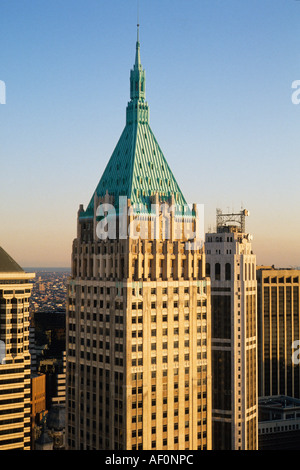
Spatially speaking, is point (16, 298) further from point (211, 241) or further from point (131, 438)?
point (131, 438)

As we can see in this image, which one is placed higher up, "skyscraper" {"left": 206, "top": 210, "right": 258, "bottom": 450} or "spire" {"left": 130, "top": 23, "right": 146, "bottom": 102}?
"spire" {"left": 130, "top": 23, "right": 146, "bottom": 102}

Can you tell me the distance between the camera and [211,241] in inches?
7530

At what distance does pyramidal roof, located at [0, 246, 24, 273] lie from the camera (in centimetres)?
18357

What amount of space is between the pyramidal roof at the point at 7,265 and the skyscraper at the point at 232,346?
59.6 m

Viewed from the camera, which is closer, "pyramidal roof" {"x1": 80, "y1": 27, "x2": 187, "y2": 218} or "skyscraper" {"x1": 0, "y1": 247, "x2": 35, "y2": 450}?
"pyramidal roof" {"x1": 80, "y1": 27, "x2": 187, "y2": 218}

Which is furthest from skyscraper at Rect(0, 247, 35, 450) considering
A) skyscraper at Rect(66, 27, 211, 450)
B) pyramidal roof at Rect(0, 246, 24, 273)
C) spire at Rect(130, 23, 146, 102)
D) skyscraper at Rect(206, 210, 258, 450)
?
spire at Rect(130, 23, 146, 102)

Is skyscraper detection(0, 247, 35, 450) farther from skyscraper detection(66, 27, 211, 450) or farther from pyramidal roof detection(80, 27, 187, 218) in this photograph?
pyramidal roof detection(80, 27, 187, 218)

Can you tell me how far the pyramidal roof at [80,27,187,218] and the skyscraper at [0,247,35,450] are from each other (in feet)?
197

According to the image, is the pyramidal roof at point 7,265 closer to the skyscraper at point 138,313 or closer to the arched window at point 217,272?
the skyscraper at point 138,313

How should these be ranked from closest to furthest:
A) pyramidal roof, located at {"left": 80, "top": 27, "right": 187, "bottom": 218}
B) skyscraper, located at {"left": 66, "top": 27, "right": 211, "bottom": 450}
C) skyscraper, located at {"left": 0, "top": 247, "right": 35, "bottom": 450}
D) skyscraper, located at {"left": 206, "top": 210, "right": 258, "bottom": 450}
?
skyscraper, located at {"left": 66, "top": 27, "right": 211, "bottom": 450} < pyramidal roof, located at {"left": 80, "top": 27, "right": 187, "bottom": 218} < skyscraper, located at {"left": 0, "top": 247, "right": 35, "bottom": 450} < skyscraper, located at {"left": 206, "top": 210, "right": 258, "bottom": 450}

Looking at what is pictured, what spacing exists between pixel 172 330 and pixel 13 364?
71715 mm

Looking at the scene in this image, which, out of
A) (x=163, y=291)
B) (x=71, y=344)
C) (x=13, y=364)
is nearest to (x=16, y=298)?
(x=13, y=364)

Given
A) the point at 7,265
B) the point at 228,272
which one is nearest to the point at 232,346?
the point at 228,272

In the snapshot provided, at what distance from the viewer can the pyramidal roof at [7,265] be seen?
183575 mm
